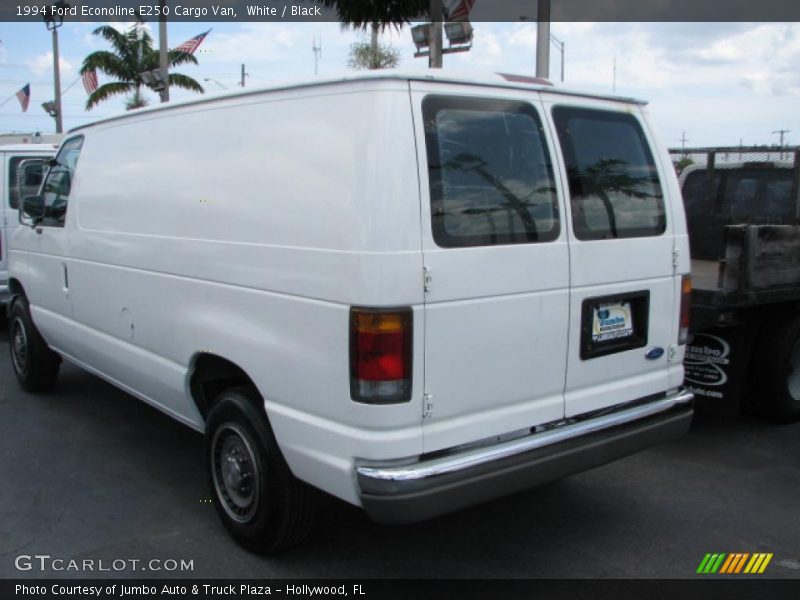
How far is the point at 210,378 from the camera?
151 inches

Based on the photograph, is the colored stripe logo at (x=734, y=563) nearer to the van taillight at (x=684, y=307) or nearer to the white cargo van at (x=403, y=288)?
the white cargo van at (x=403, y=288)

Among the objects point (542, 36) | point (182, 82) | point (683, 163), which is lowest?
point (683, 163)

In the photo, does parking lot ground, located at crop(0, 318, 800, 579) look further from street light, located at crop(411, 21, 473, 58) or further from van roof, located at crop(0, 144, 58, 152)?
street light, located at crop(411, 21, 473, 58)

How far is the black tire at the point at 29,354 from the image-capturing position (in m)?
6.18

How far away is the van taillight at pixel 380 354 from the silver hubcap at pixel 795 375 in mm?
4000

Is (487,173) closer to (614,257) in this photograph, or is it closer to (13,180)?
(614,257)

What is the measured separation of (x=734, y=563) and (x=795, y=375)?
264cm

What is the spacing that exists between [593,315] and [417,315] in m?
1.03

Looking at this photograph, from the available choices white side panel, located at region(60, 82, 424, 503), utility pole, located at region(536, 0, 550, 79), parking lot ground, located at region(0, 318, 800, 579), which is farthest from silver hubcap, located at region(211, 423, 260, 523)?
utility pole, located at region(536, 0, 550, 79)

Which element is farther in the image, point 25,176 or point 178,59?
point 178,59

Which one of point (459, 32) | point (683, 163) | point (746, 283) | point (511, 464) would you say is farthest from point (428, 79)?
point (459, 32)

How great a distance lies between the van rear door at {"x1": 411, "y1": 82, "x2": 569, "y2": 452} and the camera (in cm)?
295

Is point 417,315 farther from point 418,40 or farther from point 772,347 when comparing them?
point 418,40

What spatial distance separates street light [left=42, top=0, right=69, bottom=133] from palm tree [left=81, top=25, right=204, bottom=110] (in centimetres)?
145
